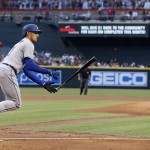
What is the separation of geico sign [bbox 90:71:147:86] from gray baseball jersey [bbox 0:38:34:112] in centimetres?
2579

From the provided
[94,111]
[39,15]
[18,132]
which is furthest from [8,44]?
[18,132]

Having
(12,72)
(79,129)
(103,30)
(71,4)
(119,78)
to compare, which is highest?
(12,72)

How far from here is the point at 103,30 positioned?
129 feet

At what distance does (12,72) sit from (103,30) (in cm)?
3019

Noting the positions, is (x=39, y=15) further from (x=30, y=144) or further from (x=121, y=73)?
(x=30, y=144)

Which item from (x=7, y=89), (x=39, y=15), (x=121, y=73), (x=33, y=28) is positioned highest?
(x=33, y=28)

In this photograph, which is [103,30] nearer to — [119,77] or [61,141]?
[119,77]

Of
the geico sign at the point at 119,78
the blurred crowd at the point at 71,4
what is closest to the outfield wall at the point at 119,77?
the geico sign at the point at 119,78

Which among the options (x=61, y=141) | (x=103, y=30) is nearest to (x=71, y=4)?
(x=103, y=30)

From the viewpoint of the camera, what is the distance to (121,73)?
3516 centimetres

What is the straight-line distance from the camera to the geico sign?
115ft

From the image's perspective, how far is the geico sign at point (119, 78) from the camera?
35125 mm

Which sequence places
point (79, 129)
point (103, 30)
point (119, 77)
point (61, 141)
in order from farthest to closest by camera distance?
point (103, 30) → point (119, 77) → point (79, 129) → point (61, 141)

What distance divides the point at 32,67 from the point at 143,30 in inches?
1182
